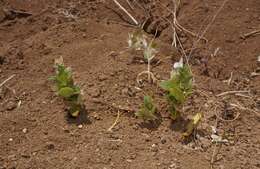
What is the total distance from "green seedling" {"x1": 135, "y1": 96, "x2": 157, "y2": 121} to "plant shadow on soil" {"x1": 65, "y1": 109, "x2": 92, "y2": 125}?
0.81ft

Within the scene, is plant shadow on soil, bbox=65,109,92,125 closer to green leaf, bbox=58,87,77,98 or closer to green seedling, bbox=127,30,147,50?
green leaf, bbox=58,87,77,98

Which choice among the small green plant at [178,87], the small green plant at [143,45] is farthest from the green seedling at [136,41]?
the small green plant at [178,87]

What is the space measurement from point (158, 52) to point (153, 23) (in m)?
0.40

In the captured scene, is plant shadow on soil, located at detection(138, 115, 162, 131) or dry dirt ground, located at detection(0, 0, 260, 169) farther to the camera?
plant shadow on soil, located at detection(138, 115, 162, 131)

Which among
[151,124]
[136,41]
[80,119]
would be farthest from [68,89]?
[136,41]

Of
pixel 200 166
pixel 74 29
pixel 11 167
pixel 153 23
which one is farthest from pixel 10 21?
pixel 200 166

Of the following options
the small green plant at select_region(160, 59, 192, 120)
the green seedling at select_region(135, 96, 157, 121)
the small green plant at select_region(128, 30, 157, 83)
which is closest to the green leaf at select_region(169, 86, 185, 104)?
the small green plant at select_region(160, 59, 192, 120)

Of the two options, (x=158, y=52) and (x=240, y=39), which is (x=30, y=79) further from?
(x=240, y=39)

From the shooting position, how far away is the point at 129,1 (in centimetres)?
339

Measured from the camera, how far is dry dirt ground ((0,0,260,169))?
7.34 feet

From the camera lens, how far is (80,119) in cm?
239

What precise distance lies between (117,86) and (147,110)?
0.26 m

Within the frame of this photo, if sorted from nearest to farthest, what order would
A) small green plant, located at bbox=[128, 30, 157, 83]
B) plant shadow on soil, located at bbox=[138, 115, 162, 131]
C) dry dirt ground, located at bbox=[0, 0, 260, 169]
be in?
dry dirt ground, located at bbox=[0, 0, 260, 169] < plant shadow on soil, located at bbox=[138, 115, 162, 131] < small green plant, located at bbox=[128, 30, 157, 83]

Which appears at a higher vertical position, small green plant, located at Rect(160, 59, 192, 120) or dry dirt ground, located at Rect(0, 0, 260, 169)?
small green plant, located at Rect(160, 59, 192, 120)
